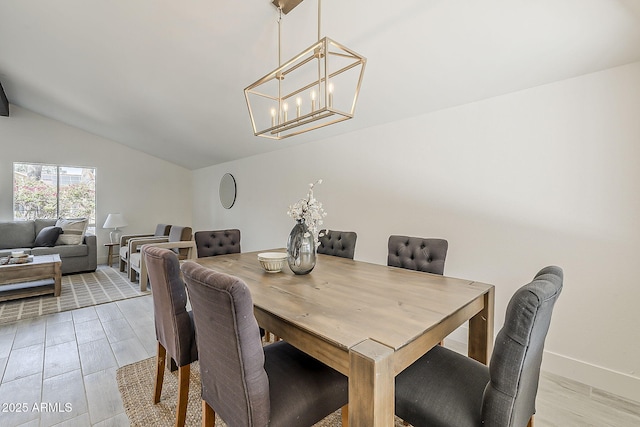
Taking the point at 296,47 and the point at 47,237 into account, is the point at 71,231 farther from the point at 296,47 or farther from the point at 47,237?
the point at 296,47

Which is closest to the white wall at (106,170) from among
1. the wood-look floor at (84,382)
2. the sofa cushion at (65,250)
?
the sofa cushion at (65,250)

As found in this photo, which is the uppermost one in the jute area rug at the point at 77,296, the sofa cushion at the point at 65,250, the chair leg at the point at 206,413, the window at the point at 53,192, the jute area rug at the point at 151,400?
the window at the point at 53,192

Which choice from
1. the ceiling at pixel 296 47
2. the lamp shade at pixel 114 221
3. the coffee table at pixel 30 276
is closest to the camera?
the ceiling at pixel 296 47

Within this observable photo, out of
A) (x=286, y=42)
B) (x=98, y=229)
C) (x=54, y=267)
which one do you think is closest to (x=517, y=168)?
(x=286, y=42)

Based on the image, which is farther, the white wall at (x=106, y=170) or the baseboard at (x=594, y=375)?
the white wall at (x=106, y=170)

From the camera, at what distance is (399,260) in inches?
83.4

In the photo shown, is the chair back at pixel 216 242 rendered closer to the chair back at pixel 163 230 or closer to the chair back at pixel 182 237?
the chair back at pixel 182 237

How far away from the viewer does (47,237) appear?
4547mm

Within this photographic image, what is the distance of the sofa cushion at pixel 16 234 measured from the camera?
14.6ft

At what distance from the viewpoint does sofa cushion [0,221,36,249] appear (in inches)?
176

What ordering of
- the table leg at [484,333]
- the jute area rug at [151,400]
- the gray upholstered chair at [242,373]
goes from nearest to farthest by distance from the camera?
the gray upholstered chair at [242,373]
the table leg at [484,333]
the jute area rug at [151,400]

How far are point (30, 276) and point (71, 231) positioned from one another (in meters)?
1.66

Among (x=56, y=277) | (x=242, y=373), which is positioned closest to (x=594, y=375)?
(x=242, y=373)

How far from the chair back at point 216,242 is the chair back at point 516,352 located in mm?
2353
